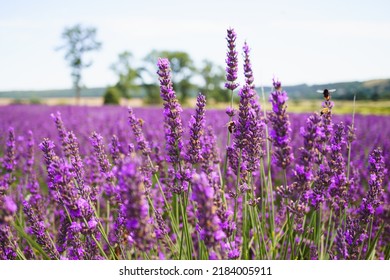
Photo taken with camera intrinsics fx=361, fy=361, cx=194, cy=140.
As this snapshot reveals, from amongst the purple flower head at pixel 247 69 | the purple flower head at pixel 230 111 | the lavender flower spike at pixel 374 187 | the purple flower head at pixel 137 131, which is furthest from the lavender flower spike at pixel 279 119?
the purple flower head at pixel 137 131

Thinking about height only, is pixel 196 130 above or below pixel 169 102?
below

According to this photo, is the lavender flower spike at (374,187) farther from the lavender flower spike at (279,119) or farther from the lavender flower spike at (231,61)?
the lavender flower spike at (231,61)

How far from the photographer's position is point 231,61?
1847 millimetres

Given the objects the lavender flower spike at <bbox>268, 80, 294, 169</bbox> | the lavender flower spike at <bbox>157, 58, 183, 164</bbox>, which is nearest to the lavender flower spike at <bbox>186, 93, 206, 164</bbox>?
the lavender flower spike at <bbox>157, 58, 183, 164</bbox>

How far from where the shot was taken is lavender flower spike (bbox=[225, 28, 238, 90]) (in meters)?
1.78

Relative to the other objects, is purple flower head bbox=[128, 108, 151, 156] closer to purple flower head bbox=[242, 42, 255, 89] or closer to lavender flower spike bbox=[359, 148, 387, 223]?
purple flower head bbox=[242, 42, 255, 89]

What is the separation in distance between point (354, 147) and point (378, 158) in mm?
3177

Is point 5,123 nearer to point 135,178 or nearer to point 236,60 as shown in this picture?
point 236,60

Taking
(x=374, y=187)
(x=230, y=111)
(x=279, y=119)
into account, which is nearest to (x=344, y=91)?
(x=374, y=187)

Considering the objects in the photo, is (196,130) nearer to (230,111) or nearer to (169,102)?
(169,102)

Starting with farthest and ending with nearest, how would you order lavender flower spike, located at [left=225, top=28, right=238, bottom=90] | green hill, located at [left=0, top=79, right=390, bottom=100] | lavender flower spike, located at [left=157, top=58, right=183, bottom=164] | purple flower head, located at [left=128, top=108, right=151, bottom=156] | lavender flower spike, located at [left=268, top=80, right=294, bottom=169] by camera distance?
green hill, located at [left=0, top=79, right=390, bottom=100], purple flower head, located at [left=128, top=108, right=151, bottom=156], lavender flower spike, located at [left=225, top=28, right=238, bottom=90], lavender flower spike, located at [left=157, top=58, right=183, bottom=164], lavender flower spike, located at [left=268, top=80, right=294, bottom=169]

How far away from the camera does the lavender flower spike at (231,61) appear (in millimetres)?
1778
